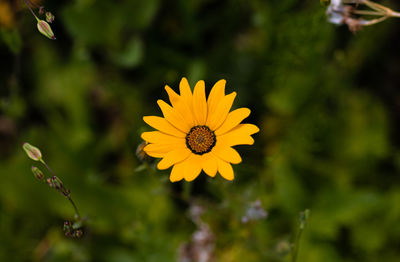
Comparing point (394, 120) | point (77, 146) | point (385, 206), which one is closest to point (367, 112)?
point (394, 120)

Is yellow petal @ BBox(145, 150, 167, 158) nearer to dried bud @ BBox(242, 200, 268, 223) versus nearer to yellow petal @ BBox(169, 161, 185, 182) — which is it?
yellow petal @ BBox(169, 161, 185, 182)

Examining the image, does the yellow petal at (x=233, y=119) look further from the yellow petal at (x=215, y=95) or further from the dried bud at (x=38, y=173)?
the dried bud at (x=38, y=173)

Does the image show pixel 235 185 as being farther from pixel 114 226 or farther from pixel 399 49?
pixel 399 49

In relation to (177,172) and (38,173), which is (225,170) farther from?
(38,173)

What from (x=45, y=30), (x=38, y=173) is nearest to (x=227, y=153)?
(x=38, y=173)

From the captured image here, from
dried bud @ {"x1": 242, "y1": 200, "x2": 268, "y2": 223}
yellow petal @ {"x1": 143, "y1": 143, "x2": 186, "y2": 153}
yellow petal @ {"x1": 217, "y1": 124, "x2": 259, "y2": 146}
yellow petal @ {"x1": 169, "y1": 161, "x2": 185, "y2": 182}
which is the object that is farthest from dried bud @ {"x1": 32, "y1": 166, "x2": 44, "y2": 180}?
dried bud @ {"x1": 242, "y1": 200, "x2": 268, "y2": 223}

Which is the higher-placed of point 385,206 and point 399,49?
point 399,49
